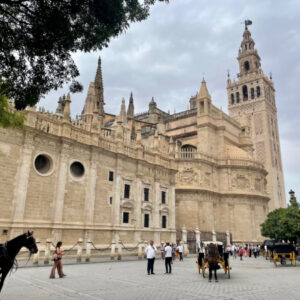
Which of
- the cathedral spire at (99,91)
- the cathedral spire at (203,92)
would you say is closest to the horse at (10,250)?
the cathedral spire at (99,91)

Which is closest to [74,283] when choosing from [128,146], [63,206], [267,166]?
[63,206]

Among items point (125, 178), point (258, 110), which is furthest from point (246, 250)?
point (258, 110)

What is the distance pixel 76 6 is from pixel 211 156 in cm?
3775

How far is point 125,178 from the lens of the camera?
25.9 meters

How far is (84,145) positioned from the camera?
23125mm

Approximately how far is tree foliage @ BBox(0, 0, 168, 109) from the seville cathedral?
32.1ft

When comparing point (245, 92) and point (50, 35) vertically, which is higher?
point (245, 92)

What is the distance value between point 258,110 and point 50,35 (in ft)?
212

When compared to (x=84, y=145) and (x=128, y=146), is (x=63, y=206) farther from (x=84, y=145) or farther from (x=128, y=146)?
(x=128, y=146)

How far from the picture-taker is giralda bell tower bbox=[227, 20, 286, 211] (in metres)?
62.1

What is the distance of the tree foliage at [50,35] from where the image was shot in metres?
8.46

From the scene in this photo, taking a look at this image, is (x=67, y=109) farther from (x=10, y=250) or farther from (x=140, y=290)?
(x=140, y=290)

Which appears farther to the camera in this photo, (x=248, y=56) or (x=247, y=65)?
(x=247, y=65)

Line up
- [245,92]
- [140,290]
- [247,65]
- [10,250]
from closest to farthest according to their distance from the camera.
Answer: [10,250], [140,290], [245,92], [247,65]
